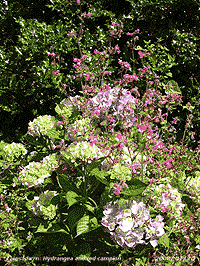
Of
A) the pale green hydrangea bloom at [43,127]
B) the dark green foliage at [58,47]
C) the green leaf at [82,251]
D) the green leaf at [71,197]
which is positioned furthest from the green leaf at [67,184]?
the dark green foliage at [58,47]

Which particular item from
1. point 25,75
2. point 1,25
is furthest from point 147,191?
point 1,25

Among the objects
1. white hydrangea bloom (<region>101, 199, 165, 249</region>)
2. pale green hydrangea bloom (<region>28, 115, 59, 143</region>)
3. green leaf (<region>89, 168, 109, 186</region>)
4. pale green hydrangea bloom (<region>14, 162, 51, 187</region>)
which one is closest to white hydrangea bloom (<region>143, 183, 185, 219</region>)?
white hydrangea bloom (<region>101, 199, 165, 249</region>)

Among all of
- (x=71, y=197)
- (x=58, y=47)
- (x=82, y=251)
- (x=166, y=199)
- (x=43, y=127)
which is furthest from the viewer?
(x=58, y=47)

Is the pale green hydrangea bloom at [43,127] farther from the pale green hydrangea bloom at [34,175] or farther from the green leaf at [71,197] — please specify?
the green leaf at [71,197]

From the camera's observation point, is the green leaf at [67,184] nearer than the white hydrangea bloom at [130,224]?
No

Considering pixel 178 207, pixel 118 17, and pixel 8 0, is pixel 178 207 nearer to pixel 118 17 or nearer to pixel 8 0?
pixel 118 17

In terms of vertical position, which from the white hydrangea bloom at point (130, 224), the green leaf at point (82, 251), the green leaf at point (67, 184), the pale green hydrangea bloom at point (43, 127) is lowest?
the green leaf at point (82, 251)

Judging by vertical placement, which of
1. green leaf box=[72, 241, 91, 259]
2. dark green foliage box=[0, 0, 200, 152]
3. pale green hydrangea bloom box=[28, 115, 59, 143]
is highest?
dark green foliage box=[0, 0, 200, 152]

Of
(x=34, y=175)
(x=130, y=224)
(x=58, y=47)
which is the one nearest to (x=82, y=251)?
(x=130, y=224)

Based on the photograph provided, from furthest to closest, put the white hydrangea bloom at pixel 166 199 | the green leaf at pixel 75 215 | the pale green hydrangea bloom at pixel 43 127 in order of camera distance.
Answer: the pale green hydrangea bloom at pixel 43 127 < the white hydrangea bloom at pixel 166 199 < the green leaf at pixel 75 215

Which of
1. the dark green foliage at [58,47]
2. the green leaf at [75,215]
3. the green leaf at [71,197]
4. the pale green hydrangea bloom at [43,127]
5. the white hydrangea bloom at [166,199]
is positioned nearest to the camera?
the green leaf at [71,197]

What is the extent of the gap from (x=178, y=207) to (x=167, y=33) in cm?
304

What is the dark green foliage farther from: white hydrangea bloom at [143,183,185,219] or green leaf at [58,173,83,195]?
white hydrangea bloom at [143,183,185,219]

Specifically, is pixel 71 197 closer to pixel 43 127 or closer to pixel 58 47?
pixel 43 127
